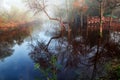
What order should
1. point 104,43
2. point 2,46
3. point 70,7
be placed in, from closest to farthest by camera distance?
point 104,43 < point 2,46 < point 70,7

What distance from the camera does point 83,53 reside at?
18.6 metres

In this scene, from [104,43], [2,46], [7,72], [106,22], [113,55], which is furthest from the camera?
[106,22]

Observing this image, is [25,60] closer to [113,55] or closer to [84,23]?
[113,55]

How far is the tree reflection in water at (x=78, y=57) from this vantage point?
43.4ft

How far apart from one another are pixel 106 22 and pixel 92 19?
2.63m

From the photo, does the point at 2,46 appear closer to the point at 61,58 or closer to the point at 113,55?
the point at 61,58

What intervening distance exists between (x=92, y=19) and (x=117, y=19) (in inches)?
187

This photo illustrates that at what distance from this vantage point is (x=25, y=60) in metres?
17.7

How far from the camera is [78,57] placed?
57.3 feet

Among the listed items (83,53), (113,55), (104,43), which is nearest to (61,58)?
(83,53)

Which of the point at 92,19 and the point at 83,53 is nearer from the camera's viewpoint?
the point at 83,53

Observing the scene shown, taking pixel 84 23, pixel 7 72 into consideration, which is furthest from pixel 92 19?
pixel 7 72

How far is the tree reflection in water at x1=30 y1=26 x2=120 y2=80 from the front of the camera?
13216mm

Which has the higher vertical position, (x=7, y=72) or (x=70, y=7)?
(x=70, y=7)
